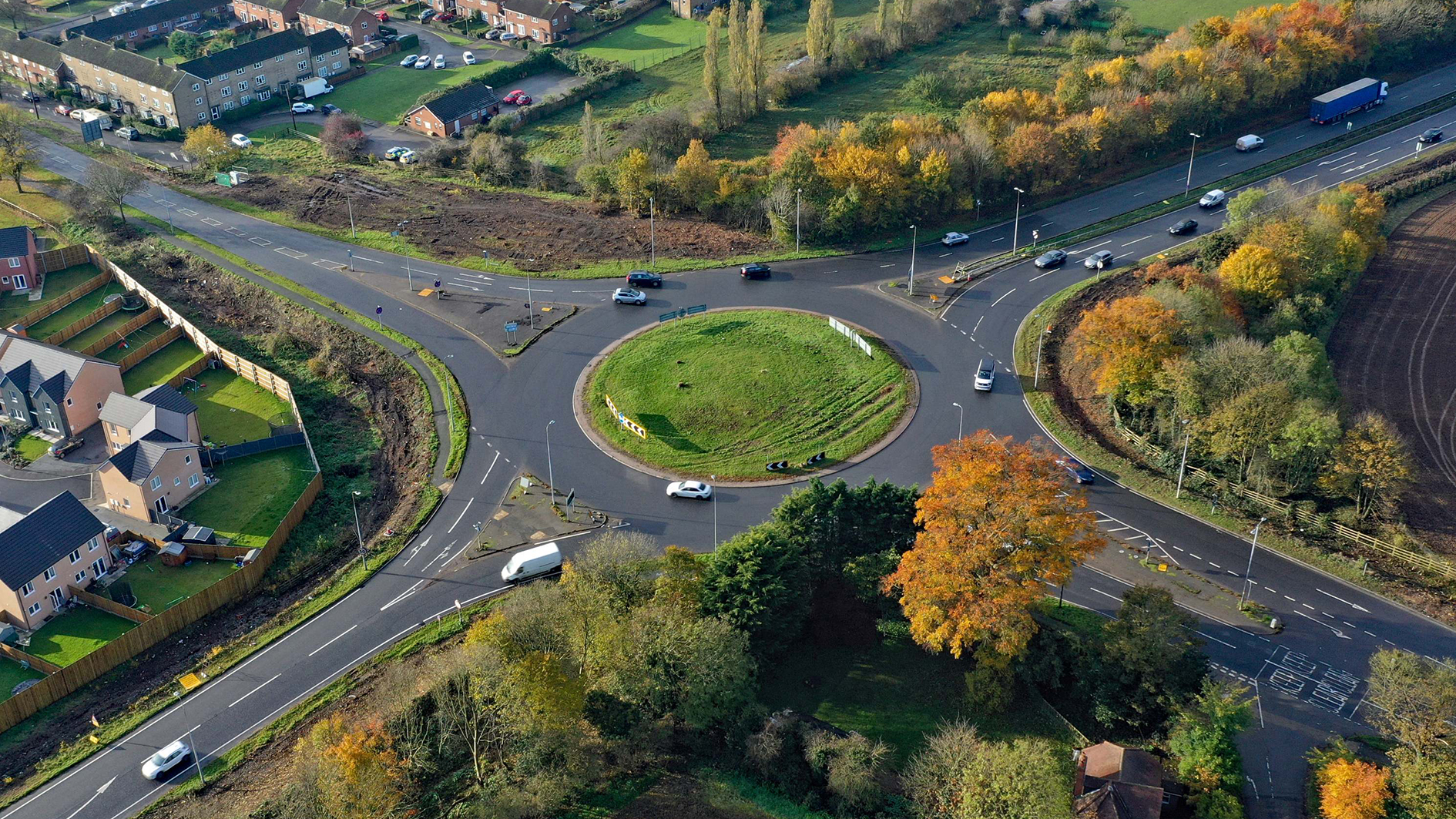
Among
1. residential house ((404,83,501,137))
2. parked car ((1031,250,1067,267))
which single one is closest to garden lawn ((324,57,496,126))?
residential house ((404,83,501,137))

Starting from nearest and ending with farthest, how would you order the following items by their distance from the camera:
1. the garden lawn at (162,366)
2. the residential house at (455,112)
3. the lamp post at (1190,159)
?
the garden lawn at (162,366) < the lamp post at (1190,159) < the residential house at (455,112)

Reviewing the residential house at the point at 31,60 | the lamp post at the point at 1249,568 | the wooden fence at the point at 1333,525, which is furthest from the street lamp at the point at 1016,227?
the residential house at the point at 31,60

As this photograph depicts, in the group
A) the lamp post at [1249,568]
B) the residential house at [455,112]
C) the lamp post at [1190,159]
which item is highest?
the residential house at [455,112]

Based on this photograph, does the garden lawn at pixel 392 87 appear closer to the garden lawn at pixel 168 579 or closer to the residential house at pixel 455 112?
the residential house at pixel 455 112

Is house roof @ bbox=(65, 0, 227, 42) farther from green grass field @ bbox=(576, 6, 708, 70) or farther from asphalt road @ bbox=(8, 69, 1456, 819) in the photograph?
green grass field @ bbox=(576, 6, 708, 70)

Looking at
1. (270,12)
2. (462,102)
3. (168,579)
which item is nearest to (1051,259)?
(462,102)

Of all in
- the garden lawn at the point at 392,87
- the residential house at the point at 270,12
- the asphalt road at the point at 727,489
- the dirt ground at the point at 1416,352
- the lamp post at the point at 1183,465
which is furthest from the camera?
the residential house at the point at 270,12

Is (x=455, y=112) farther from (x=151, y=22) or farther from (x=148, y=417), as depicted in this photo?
(x=148, y=417)
